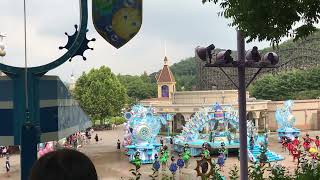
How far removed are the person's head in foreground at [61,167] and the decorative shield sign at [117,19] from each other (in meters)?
4.15

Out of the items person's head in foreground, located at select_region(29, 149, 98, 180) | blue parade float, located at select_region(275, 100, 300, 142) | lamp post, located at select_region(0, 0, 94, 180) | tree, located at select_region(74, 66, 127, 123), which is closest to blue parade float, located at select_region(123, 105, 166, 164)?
blue parade float, located at select_region(275, 100, 300, 142)

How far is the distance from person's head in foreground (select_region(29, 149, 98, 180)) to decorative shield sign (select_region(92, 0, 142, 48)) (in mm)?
4149

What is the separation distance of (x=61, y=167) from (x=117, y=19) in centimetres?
428

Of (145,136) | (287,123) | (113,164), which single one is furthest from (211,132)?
(287,123)

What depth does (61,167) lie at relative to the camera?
1.94 metres

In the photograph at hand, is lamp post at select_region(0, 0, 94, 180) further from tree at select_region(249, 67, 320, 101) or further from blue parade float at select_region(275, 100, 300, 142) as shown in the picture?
tree at select_region(249, 67, 320, 101)

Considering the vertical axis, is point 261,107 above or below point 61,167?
below

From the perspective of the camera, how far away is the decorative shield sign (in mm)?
5941

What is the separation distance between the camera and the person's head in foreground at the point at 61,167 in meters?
1.94

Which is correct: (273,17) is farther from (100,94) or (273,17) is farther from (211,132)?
(100,94)

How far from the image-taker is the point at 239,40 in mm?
7918

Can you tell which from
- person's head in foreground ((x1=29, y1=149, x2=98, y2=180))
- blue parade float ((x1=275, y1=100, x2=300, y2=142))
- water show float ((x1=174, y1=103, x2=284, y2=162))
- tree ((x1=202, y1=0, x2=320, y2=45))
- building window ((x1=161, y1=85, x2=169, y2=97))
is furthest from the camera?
building window ((x1=161, y1=85, x2=169, y2=97))

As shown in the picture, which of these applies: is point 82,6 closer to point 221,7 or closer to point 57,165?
point 221,7

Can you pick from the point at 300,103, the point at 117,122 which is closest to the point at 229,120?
the point at 300,103
